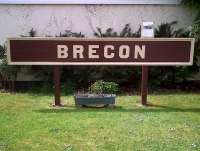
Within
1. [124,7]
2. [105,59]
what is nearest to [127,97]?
[105,59]

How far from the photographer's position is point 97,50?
33.8 feet

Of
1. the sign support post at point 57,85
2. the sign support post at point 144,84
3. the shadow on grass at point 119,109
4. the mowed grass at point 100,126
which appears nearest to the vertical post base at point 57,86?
the sign support post at point 57,85

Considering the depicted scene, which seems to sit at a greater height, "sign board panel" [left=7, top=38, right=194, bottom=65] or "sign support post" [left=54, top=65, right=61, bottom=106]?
"sign board panel" [left=7, top=38, right=194, bottom=65]

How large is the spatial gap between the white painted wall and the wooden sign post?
2.96m

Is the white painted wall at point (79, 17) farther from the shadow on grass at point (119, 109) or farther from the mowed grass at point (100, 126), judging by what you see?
the shadow on grass at point (119, 109)

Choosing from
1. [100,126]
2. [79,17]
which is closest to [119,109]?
[100,126]

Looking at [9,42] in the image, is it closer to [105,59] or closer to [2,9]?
[105,59]

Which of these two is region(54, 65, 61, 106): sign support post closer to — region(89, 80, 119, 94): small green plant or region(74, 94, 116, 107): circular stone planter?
region(74, 94, 116, 107): circular stone planter

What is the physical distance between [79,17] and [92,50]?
3.06 metres

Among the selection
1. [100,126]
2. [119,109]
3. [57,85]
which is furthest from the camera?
[57,85]

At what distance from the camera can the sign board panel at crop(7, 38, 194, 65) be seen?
10258 millimetres

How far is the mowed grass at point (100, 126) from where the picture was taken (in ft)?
25.1

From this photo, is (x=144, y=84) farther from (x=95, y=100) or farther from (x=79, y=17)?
(x=79, y=17)

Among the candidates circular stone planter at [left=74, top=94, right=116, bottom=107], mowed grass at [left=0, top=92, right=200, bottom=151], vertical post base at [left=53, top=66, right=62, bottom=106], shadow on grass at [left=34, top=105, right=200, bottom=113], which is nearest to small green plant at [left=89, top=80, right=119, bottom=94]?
mowed grass at [left=0, top=92, right=200, bottom=151]
